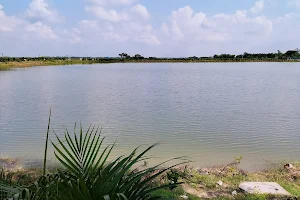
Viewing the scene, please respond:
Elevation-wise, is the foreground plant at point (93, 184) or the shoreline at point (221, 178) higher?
the foreground plant at point (93, 184)

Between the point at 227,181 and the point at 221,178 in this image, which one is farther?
the point at 221,178

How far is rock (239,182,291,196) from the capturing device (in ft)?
14.3

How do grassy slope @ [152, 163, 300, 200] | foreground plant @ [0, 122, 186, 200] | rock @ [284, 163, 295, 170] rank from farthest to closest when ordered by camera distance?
rock @ [284, 163, 295, 170] → grassy slope @ [152, 163, 300, 200] → foreground plant @ [0, 122, 186, 200]

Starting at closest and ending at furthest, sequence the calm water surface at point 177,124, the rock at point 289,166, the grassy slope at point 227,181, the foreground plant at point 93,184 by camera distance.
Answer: the foreground plant at point 93,184
the grassy slope at point 227,181
the rock at point 289,166
the calm water surface at point 177,124

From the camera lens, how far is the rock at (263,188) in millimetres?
4355

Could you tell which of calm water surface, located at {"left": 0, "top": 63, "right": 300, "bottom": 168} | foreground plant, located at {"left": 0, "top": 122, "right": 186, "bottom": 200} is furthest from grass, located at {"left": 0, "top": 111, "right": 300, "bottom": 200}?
calm water surface, located at {"left": 0, "top": 63, "right": 300, "bottom": 168}

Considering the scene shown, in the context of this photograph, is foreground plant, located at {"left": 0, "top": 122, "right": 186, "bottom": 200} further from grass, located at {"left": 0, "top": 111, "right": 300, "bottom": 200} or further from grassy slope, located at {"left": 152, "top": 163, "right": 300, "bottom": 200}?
grassy slope, located at {"left": 152, "top": 163, "right": 300, "bottom": 200}

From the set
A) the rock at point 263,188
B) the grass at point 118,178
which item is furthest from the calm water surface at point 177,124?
the rock at point 263,188

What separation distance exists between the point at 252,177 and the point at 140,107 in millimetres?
8399

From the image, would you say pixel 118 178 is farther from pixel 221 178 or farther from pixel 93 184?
pixel 221 178

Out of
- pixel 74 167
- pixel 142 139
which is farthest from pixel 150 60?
pixel 74 167

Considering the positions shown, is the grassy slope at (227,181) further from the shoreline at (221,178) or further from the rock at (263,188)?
the rock at (263,188)

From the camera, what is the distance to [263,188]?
4.48m

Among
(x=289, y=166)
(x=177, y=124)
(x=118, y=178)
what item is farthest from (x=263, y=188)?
(x=177, y=124)
